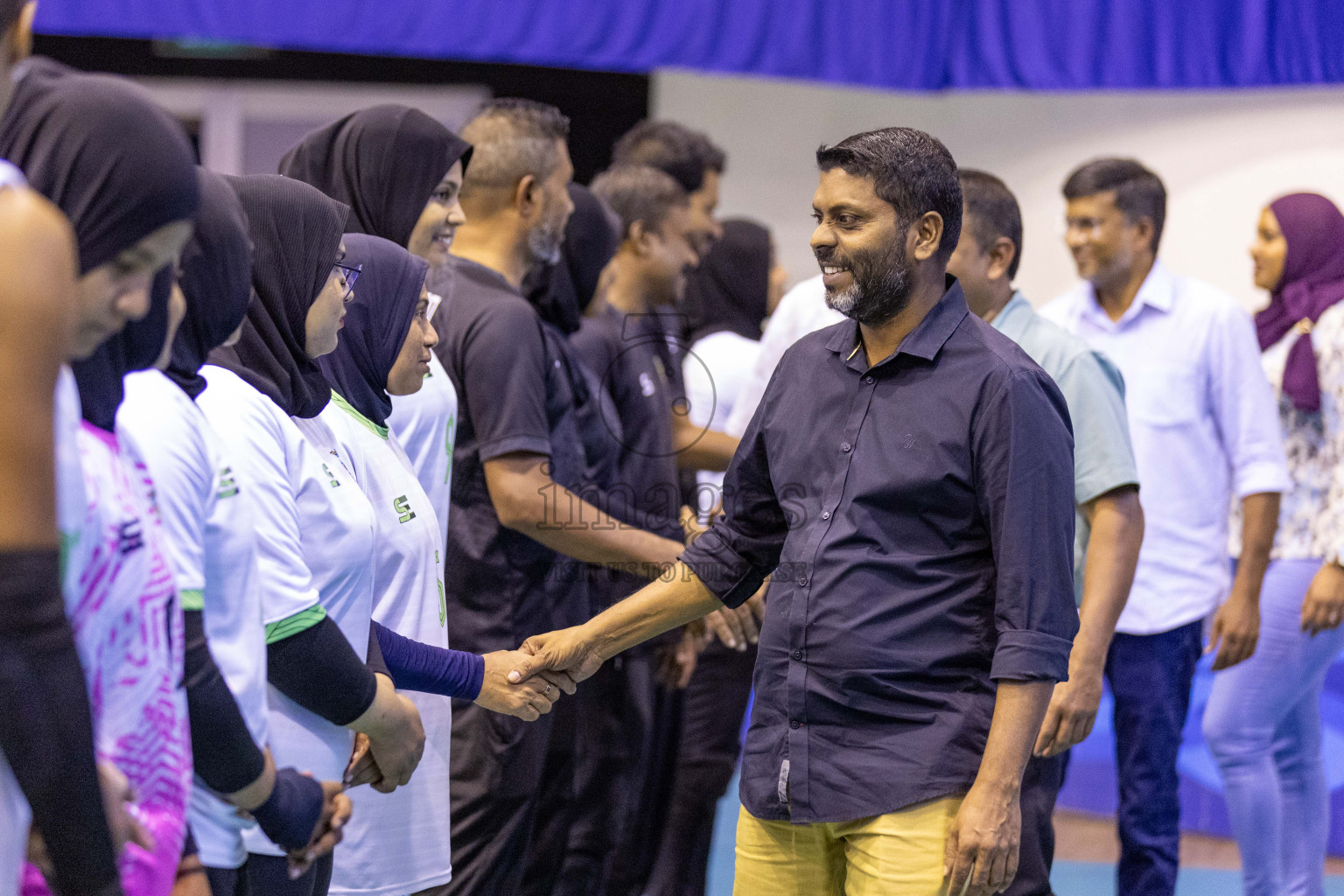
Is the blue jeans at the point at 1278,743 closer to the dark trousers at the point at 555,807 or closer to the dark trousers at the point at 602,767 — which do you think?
the dark trousers at the point at 602,767

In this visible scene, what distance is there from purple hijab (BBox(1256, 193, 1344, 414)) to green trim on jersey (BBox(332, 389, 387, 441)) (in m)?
2.44

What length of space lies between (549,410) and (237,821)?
4.64 feet

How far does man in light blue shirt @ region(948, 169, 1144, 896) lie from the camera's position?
96.7 inches

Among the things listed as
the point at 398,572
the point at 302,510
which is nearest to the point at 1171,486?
the point at 398,572

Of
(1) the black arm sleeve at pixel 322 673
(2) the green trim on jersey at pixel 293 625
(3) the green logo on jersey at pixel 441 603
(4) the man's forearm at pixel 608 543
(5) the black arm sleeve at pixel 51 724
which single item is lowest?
(4) the man's forearm at pixel 608 543

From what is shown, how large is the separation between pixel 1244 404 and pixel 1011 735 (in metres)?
1.70

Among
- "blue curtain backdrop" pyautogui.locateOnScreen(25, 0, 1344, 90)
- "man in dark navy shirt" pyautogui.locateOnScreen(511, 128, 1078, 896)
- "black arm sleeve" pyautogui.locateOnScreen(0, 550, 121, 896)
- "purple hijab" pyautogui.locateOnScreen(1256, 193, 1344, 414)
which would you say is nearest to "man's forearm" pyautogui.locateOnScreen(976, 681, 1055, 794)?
"man in dark navy shirt" pyautogui.locateOnScreen(511, 128, 1078, 896)

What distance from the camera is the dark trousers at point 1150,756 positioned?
3008mm

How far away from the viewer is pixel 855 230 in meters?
1.98

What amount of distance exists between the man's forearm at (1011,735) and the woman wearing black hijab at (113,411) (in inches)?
40.2

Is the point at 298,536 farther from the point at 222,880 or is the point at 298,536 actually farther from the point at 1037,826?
the point at 1037,826

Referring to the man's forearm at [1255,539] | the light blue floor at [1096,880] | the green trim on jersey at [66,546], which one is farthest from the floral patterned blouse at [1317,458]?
the green trim on jersey at [66,546]

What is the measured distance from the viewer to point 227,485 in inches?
56.6

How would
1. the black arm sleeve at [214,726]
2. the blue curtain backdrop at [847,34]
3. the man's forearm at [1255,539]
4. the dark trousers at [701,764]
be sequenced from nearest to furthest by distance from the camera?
the black arm sleeve at [214,726] < the man's forearm at [1255,539] < the dark trousers at [701,764] < the blue curtain backdrop at [847,34]
